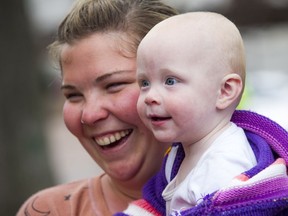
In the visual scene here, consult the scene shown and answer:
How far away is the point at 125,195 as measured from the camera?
323cm

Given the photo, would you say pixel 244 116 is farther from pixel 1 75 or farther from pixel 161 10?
pixel 1 75

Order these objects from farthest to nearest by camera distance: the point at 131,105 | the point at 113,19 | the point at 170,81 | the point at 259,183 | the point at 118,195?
the point at 118,195 < the point at 113,19 < the point at 131,105 < the point at 170,81 < the point at 259,183

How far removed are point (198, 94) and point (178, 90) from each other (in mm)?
64

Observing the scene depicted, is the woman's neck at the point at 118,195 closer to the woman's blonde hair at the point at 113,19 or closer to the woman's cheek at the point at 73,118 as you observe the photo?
the woman's cheek at the point at 73,118

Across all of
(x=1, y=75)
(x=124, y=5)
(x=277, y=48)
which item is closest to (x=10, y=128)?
(x=1, y=75)

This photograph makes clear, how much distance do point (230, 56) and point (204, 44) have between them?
95 millimetres

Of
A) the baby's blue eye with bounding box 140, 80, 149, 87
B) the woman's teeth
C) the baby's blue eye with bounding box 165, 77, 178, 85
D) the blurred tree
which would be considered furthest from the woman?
the blurred tree

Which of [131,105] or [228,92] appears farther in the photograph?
[131,105]

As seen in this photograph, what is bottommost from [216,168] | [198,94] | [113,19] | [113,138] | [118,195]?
[118,195]

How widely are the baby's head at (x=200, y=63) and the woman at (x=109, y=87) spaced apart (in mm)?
519

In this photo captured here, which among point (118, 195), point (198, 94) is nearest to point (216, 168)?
point (198, 94)

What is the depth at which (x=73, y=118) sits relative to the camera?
300 cm

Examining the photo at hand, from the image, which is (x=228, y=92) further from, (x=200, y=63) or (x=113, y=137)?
(x=113, y=137)

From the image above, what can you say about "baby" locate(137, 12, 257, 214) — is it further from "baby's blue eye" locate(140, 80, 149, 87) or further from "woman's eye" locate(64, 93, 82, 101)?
"woman's eye" locate(64, 93, 82, 101)
